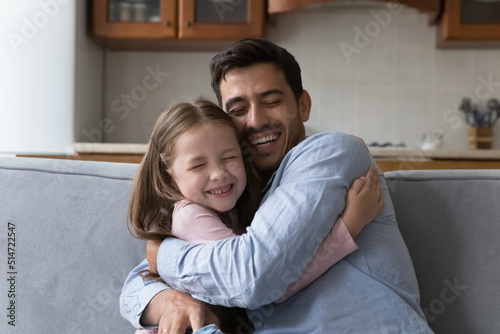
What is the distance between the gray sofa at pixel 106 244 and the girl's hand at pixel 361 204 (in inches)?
10.7

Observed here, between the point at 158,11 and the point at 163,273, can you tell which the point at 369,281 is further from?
the point at 158,11

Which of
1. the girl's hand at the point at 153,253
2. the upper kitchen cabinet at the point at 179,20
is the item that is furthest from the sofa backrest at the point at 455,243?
the upper kitchen cabinet at the point at 179,20

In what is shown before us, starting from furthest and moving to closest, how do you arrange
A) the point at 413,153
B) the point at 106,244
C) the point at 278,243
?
the point at 413,153, the point at 106,244, the point at 278,243

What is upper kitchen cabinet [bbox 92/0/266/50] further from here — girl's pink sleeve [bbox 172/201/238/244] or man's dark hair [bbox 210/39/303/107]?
girl's pink sleeve [bbox 172/201/238/244]

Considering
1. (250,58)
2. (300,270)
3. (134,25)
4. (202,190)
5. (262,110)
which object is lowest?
(300,270)

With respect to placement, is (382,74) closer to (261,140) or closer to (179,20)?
(179,20)

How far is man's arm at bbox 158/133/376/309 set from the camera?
103cm

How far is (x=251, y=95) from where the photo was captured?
1455 millimetres

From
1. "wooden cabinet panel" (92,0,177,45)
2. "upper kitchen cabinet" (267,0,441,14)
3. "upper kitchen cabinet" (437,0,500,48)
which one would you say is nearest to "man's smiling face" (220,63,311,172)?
"upper kitchen cabinet" (267,0,441,14)

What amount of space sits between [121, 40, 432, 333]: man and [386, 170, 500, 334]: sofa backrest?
0.19 metres

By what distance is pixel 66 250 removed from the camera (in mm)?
1393

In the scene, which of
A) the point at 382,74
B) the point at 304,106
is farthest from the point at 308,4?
the point at 304,106

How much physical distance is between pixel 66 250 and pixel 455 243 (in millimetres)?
920

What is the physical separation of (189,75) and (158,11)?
0.51 m
